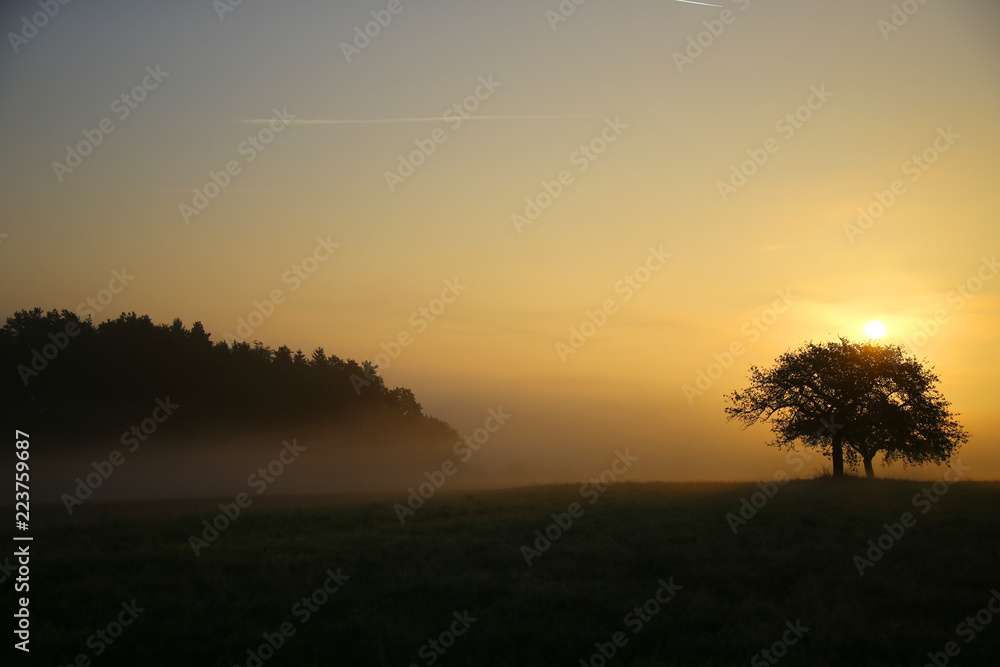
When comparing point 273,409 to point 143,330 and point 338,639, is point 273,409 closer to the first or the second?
point 143,330

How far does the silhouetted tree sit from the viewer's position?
3950 centimetres

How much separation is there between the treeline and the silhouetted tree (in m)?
56.9

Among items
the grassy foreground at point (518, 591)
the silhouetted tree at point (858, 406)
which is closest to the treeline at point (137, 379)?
the grassy foreground at point (518, 591)

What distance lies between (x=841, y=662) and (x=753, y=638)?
145 cm

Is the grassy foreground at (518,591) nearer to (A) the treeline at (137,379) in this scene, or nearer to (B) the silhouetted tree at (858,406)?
(B) the silhouetted tree at (858,406)

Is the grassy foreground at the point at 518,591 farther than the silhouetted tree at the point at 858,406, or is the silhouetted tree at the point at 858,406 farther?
the silhouetted tree at the point at 858,406

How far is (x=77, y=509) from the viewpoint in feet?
99.8

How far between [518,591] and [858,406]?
113 feet

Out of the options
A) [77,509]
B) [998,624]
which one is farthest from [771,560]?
[77,509]

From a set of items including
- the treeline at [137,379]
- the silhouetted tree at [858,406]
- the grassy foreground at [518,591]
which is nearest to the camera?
the grassy foreground at [518,591]

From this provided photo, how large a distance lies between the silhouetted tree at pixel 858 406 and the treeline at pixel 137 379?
187 feet

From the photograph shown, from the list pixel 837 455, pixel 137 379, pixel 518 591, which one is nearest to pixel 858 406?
pixel 837 455

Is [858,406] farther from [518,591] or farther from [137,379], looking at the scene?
[137,379]

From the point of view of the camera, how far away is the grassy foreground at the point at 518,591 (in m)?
11.5
